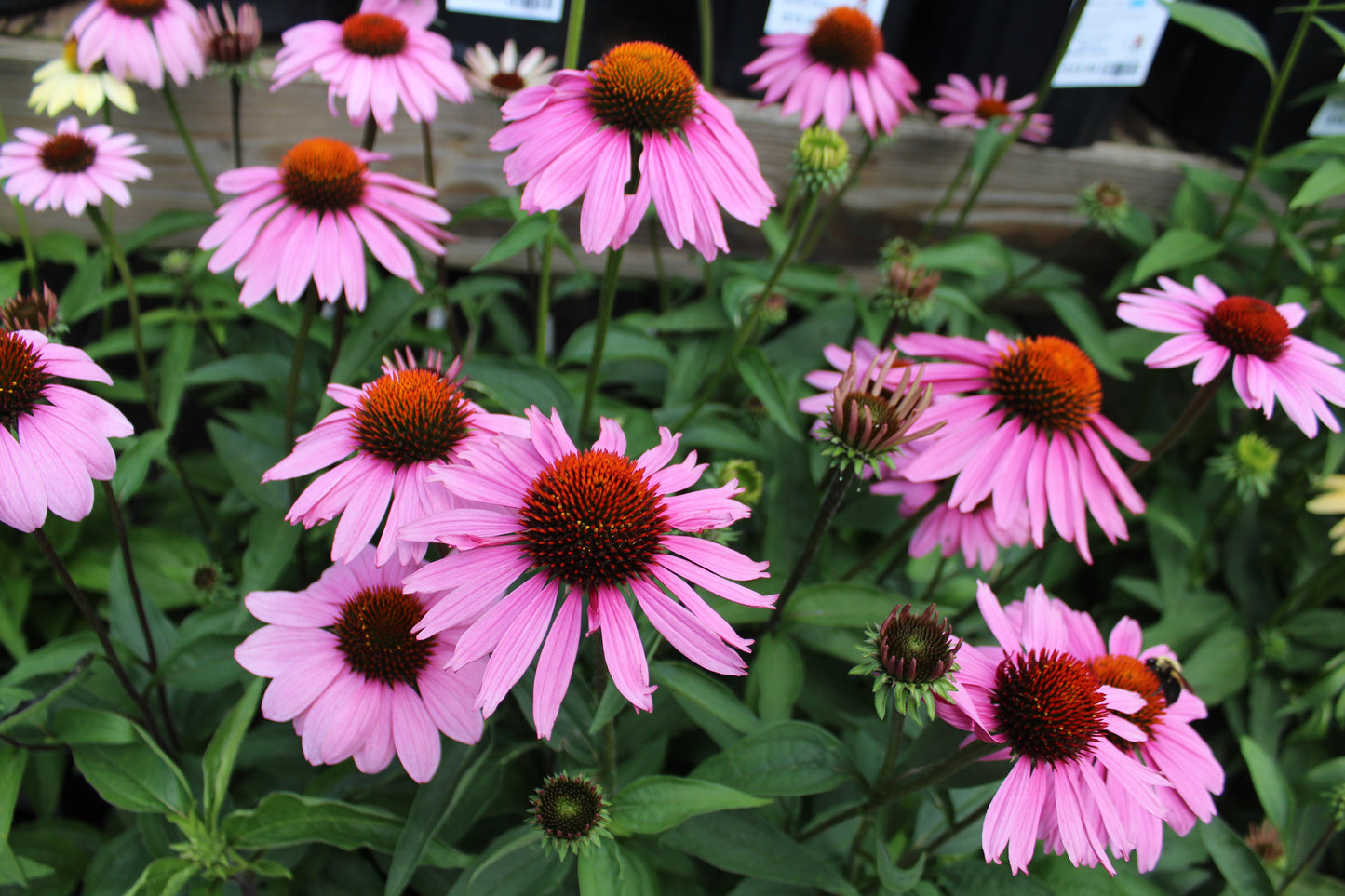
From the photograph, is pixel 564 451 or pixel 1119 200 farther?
pixel 1119 200

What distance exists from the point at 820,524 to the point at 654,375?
1.93ft

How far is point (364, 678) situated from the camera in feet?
2.19

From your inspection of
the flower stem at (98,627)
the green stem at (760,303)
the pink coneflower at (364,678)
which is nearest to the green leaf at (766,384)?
the green stem at (760,303)

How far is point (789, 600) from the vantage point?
0.87 metres

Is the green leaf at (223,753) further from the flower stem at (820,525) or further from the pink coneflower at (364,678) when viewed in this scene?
the flower stem at (820,525)

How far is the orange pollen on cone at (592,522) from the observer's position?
56 cm

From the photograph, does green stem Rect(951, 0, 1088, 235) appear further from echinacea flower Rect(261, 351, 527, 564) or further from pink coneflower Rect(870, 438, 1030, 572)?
echinacea flower Rect(261, 351, 527, 564)

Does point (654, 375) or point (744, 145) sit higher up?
point (744, 145)

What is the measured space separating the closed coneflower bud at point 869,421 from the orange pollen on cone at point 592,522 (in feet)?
0.60

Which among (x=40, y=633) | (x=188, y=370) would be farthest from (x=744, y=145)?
(x=40, y=633)

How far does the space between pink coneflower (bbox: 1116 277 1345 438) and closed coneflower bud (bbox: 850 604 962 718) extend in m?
0.42

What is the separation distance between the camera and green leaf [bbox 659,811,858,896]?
0.74 m

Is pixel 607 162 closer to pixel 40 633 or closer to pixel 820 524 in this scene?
pixel 820 524

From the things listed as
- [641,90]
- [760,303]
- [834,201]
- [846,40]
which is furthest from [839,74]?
[641,90]
